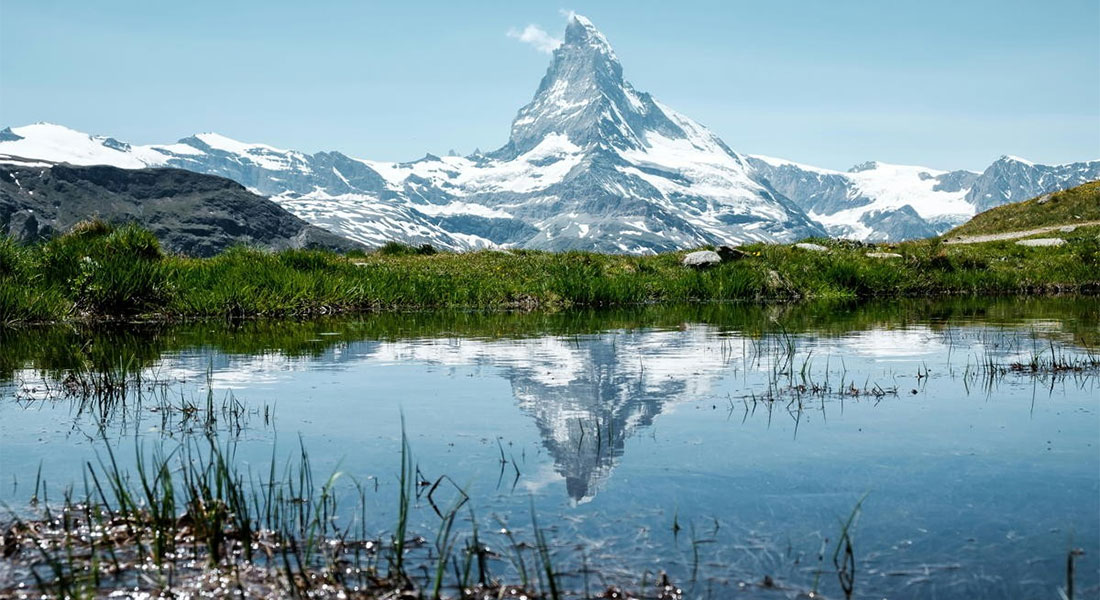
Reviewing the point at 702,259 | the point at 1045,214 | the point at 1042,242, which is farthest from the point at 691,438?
the point at 1045,214

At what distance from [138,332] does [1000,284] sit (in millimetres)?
27812

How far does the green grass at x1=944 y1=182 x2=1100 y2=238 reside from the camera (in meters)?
48.1

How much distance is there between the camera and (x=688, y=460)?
23.3ft

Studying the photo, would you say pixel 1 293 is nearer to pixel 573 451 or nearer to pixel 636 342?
pixel 636 342

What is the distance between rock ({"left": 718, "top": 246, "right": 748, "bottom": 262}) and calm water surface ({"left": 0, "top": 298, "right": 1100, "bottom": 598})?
1603 centimetres

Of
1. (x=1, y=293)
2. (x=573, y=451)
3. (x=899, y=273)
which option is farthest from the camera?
(x=899, y=273)

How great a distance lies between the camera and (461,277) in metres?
28.2

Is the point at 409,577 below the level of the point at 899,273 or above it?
below

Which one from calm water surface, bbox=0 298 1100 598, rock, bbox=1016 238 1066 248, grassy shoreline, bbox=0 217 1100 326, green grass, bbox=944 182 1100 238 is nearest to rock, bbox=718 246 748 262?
grassy shoreline, bbox=0 217 1100 326

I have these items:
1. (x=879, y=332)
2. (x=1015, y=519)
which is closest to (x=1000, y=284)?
(x=879, y=332)

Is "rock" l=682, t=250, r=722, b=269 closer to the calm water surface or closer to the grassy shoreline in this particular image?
the grassy shoreline

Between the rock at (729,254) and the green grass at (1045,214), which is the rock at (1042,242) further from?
the rock at (729,254)

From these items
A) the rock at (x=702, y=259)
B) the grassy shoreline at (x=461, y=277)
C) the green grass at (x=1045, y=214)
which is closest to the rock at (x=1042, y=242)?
the grassy shoreline at (x=461, y=277)

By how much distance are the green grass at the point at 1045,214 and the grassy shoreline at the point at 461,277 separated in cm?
809
